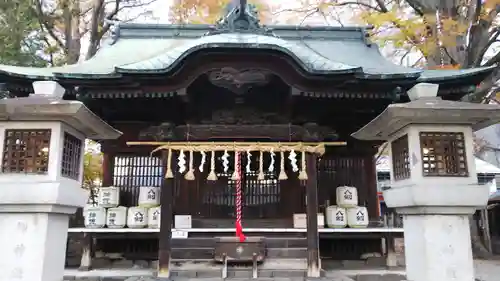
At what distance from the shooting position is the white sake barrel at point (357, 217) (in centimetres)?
919

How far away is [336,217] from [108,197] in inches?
208

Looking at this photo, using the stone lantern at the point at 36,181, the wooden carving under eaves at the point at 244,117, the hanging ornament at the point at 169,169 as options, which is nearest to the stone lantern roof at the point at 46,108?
the stone lantern at the point at 36,181

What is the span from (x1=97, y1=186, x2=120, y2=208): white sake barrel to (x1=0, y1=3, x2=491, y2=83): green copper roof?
2764mm

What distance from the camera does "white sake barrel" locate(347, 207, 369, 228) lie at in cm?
919

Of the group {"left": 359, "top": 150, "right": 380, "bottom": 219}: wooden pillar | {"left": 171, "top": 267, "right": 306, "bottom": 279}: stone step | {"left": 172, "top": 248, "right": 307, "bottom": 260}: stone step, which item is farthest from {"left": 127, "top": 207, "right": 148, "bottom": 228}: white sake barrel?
{"left": 359, "top": 150, "right": 380, "bottom": 219}: wooden pillar

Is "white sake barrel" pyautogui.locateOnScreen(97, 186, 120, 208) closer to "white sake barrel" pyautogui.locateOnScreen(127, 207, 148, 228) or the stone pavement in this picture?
"white sake barrel" pyautogui.locateOnScreen(127, 207, 148, 228)

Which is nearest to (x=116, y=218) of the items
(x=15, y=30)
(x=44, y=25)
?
(x=15, y=30)

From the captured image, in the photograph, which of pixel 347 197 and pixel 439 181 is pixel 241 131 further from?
pixel 439 181

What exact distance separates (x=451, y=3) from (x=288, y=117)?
24.0 ft

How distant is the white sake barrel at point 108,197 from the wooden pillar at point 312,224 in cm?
448

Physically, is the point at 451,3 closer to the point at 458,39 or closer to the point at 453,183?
the point at 458,39

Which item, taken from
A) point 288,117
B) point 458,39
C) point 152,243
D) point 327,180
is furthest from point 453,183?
point 458,39

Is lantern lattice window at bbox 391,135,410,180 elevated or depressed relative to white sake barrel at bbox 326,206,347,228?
elevated

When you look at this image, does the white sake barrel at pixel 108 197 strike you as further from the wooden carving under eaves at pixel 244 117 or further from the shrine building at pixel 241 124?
the wooden carving under eaves at pixel 244 117
